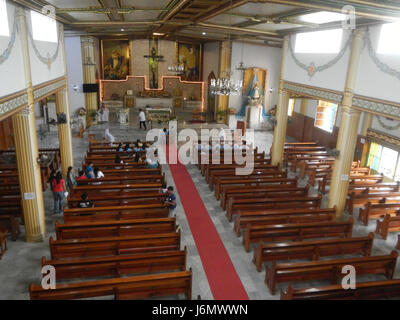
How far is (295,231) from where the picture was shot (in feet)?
29.3

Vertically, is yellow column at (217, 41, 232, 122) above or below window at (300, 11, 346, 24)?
below

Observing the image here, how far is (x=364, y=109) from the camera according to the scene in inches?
371

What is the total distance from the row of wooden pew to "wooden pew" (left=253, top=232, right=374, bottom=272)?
1.95 meters

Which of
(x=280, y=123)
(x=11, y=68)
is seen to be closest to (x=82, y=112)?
(x=280, y=123)

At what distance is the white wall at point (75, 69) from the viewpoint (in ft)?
68.2

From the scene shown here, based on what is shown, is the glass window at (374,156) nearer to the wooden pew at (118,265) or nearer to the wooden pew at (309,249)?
the wooden pew at (309,249)

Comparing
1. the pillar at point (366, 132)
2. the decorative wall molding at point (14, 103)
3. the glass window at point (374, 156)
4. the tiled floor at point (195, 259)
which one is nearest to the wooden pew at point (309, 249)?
the tiled floor at point (195, 259)

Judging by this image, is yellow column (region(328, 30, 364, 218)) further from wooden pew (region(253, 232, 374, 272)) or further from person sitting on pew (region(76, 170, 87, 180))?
person sitting on pew (region(76, 170, 87, 180))

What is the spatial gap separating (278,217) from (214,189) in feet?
12.4

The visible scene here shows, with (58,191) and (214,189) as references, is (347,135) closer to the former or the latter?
(214,189)

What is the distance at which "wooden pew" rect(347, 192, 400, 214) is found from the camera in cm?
1123

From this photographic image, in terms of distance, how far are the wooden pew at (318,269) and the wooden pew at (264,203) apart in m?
3.06

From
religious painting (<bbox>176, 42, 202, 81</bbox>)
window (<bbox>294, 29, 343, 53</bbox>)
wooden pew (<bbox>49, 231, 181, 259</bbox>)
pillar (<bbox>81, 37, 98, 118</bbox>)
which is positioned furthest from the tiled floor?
religious painting (<bbox>176, 42, 202, 81</bbox>)

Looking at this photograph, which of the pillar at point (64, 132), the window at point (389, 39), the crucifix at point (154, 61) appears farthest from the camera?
the crucifix at point (154, 61)
